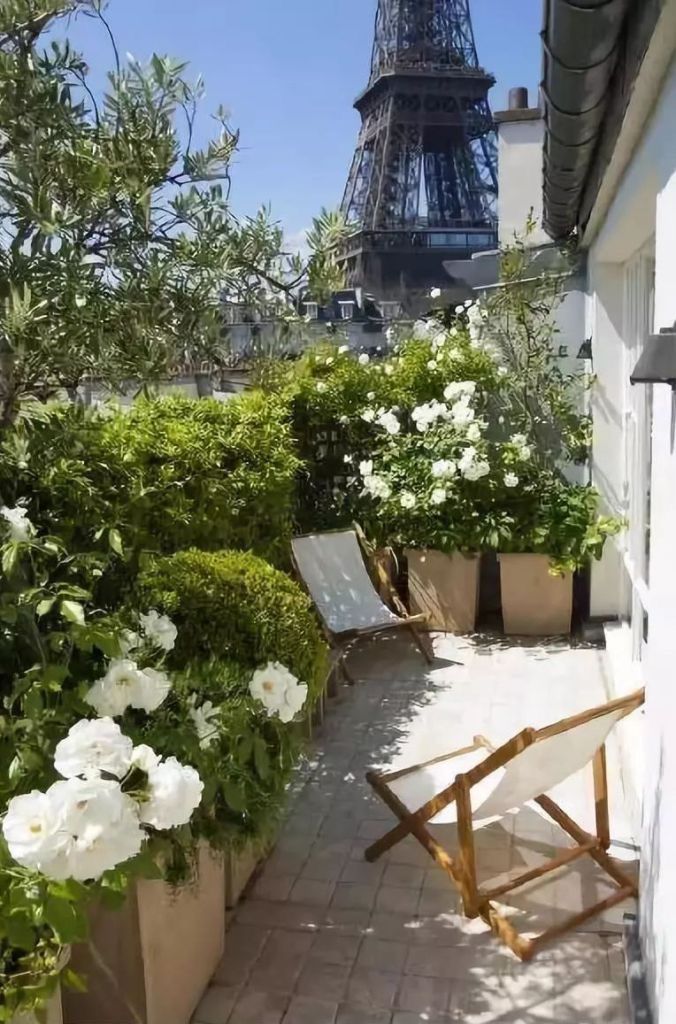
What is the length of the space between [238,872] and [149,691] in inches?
53.5

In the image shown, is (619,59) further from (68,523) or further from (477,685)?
(477,685)

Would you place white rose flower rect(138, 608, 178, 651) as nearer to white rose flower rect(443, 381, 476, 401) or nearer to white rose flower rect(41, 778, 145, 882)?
white rose flower rect(41, 778, 145, 882)

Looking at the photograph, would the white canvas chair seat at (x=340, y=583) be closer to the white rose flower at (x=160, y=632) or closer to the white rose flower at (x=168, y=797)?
the white rose flower at (x=160, y=632)

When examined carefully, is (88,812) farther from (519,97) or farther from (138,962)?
(519,97)

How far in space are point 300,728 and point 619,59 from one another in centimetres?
284

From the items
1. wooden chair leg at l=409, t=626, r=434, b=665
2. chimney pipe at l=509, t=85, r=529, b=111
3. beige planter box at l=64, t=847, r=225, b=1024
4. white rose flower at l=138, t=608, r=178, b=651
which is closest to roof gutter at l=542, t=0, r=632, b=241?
white rose flower at l=138, t=608, r=178, b=651

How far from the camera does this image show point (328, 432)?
7.16m

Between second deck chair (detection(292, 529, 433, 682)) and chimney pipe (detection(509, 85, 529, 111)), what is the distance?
6027 mm

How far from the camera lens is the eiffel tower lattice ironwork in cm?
3262

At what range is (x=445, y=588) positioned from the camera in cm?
673

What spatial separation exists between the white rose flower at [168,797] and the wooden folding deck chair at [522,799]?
1.22 m

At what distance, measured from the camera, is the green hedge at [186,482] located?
11.6 feet

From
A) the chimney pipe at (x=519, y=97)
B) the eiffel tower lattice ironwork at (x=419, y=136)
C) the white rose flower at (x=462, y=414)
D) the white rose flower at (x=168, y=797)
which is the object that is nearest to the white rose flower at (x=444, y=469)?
the white rose flower at (x=462, y=414)

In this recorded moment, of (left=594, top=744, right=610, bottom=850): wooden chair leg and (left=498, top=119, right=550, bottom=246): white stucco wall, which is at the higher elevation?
(left=498, top=119, right=550, bottom=246): white stucco wall
